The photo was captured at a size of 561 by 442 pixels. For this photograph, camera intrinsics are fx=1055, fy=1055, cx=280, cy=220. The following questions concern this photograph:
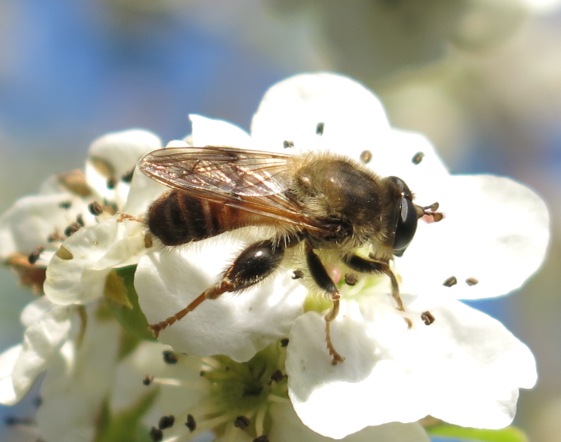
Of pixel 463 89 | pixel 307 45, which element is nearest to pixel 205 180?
pixel 307 45

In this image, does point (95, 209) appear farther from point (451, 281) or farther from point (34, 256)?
point (451, 281)

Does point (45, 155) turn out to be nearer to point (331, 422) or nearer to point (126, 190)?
point (126, 190)

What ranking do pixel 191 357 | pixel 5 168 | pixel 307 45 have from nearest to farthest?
pixel 191 357
pixel 307 45
pixel 5 168

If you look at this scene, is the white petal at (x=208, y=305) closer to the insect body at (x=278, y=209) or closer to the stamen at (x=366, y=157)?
the insect body at (x=278, y=209)

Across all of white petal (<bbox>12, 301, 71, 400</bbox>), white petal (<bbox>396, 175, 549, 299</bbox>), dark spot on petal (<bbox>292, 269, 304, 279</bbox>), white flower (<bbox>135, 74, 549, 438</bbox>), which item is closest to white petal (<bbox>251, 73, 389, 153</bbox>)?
white flower (<bbox>135, 74, 549, 438</bbox>)

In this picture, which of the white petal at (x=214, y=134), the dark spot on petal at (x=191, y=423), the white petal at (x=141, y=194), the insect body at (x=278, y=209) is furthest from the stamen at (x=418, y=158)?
the dark spot on petal at (x=191, y=423)

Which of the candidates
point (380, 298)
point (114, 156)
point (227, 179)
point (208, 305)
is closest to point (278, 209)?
point (227, 179)

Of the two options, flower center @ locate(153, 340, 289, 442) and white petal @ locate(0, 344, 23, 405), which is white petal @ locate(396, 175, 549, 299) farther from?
white petal @ locate(0, 344, 23, 405)
